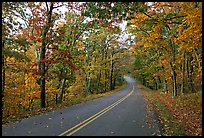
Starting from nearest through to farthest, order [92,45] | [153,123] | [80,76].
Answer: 1. [153,123]
2. [92,45]
3. [80,76]

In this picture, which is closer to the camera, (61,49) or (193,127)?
(193,127)

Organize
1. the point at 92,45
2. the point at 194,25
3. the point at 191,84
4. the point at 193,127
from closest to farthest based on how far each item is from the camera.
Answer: the point at 193,127 < the point at 194,25 < the point at 191,84 < the point at 92,45

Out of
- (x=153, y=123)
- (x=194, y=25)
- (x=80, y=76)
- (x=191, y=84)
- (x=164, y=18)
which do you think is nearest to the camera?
(x=153, y=123)

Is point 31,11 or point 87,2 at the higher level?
point 31,11

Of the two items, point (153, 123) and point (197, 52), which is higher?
point (197, 52)

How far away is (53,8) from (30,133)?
37.2ft

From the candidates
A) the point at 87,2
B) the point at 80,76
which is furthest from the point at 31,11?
the point at 80,76

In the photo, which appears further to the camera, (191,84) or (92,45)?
(92,45)

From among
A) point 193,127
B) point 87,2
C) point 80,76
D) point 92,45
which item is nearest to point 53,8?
point 87,2

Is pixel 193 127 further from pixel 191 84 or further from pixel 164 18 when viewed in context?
pixel 191 84

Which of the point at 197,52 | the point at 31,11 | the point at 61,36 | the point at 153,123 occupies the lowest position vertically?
the point at 153,123

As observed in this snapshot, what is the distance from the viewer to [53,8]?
17156 millimetres

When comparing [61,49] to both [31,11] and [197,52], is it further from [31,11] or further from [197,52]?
[197,52]

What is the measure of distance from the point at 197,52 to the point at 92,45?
1739cm
